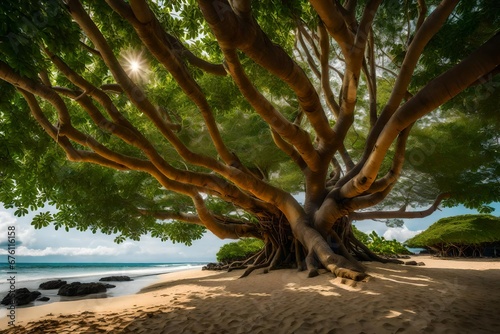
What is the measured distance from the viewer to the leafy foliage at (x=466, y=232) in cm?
1435

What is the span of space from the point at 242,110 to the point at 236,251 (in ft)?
32.0

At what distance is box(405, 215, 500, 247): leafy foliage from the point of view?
14.4 m

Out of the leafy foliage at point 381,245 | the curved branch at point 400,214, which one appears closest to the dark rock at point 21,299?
the curved branch at point 400,214

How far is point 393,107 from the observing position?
5461mm

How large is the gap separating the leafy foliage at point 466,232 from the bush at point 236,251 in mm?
9495

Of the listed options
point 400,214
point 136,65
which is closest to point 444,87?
point 136,65

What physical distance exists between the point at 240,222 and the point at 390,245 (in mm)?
10544

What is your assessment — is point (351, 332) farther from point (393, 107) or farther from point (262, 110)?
point (393, 107)

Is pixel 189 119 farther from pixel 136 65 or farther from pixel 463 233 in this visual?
pixel 463 233

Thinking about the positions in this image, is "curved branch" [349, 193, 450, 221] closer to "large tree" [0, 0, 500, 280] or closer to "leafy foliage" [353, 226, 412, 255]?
"large tree" [0, 0, 500, 280]

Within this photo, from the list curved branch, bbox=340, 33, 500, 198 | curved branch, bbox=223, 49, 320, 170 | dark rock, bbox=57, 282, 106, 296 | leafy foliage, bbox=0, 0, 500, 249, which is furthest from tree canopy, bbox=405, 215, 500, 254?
dark rock, bbox=57, 282, 106, 296

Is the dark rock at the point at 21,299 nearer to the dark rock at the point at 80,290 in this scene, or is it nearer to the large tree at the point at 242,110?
the dark rock at the point at 80,290

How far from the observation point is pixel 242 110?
6.75m

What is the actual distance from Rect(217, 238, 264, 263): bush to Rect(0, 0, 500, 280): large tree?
142 inches
